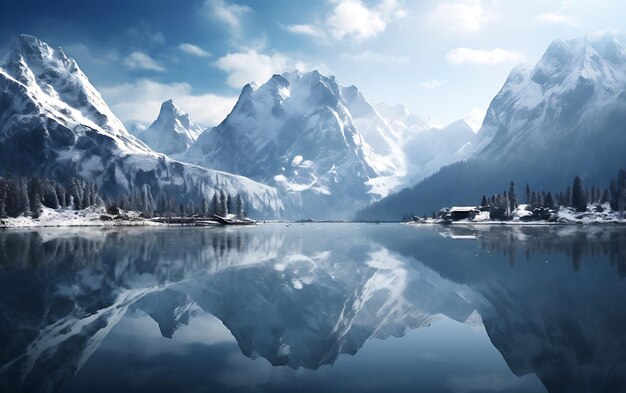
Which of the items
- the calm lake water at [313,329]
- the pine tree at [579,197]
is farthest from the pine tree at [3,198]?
the pine tree at [579,197]

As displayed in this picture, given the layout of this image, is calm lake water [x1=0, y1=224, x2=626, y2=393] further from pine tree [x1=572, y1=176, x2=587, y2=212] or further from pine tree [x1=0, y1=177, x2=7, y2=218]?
pine tree [x1=572, y1=176, x2=587, y2=212]

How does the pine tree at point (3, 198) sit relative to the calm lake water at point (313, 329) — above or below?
above

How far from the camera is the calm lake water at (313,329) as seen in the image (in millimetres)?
19469

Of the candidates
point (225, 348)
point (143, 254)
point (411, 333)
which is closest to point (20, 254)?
point (143, 254)

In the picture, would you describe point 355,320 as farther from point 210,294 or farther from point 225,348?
point 210,294

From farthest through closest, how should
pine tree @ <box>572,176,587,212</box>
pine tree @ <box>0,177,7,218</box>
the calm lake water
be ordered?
pine tree @ <box>572,176,587,212</box>
pine tree @ <box>0,177,7,218</box>
the calm lake water

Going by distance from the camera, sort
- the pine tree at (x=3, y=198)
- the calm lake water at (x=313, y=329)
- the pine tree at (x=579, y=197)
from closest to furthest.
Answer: the calm lake water at (x=313, y=329) < the pine tree at (x=3, y=198) < the pine tree at (x=579, y=197)

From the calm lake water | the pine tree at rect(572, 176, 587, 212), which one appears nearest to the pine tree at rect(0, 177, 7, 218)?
the calm lake water

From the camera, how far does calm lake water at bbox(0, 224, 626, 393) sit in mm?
19469

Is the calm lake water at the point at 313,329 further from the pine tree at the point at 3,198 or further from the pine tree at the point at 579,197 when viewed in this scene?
the pine tree at the point at 579,197

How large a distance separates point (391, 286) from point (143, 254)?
145 feet

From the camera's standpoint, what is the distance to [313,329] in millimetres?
28359

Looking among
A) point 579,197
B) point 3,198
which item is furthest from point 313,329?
point 3,198

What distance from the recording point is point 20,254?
67250 mm
